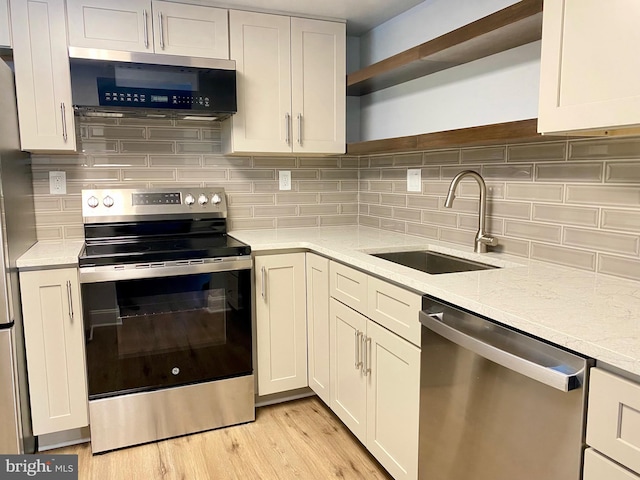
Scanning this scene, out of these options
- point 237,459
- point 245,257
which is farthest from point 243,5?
point 237,459

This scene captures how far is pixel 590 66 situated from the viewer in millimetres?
1204

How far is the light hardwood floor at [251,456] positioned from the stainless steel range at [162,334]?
7 cm

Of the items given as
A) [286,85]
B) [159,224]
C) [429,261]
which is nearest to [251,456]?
[429,261]

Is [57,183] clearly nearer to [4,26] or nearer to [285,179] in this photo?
[4,26]

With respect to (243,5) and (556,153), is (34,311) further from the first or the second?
(556,153)

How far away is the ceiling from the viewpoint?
238 cm

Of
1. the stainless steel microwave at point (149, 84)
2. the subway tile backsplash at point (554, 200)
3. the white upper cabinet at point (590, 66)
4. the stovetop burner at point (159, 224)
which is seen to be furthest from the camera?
the stovetop burner at point (159, 224)

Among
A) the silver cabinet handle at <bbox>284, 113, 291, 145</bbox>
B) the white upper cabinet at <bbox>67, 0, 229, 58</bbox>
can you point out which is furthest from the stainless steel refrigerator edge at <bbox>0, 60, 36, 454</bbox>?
the silver cabinet handle at <bbox>284, 113, 291, 145</bbox>

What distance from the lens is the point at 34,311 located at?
79.4 inches

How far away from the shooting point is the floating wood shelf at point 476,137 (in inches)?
60.4

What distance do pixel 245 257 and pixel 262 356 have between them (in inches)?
21.0

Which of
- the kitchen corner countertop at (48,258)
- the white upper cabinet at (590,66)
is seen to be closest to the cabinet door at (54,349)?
the kitchen corner countertop at (48,258)

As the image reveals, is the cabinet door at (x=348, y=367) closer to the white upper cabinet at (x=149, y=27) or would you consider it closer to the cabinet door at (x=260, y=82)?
the cabinet door at (x=260, y=82)

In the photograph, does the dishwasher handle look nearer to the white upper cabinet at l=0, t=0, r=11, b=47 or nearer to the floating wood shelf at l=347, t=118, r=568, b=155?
the floating wood shelf at l=347, t=118, r=568, b=155
